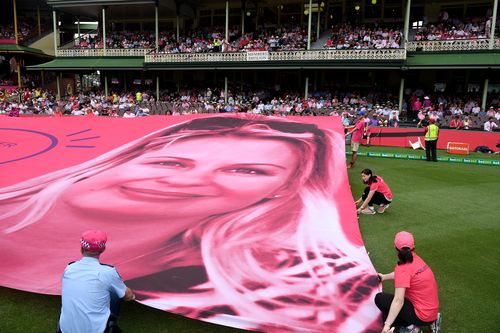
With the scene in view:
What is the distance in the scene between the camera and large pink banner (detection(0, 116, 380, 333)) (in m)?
4.11

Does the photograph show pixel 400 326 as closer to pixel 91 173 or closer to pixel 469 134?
pixel 91 173

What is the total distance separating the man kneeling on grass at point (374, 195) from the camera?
305 inches

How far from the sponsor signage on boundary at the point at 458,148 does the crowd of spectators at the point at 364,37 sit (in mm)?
9215

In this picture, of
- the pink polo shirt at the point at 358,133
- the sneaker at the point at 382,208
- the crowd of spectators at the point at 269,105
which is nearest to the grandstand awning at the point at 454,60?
the crowd of spectators at the point at 269,105

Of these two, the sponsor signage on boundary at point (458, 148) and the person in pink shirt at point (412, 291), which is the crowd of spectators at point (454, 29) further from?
the person in pink shirt at point (412, 291)

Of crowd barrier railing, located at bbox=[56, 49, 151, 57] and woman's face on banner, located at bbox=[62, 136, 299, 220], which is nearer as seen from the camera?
woman's face on banner, located at bbox=[62, 136, 299, 220]

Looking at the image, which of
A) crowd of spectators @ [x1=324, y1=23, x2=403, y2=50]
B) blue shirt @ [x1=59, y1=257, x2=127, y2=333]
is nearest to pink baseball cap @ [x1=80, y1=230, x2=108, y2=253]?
blue shirt @ [x1=59, y1=257, x2=127, y2=333]

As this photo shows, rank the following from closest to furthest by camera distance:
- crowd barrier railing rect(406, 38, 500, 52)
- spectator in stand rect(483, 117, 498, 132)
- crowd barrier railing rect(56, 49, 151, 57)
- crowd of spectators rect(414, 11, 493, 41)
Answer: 1. spectator in stand rect(483, 117, 498, 132)
2. crowd barrier railing rect(406, 38, 500, 52)
3. crowd of spectators rect(414, 11, 493, 41)
4. crowd barrier railing rect(56, 49, 151, 57)

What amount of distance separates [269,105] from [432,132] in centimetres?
1250

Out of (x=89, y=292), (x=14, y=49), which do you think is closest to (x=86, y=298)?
(x=89, y=292)

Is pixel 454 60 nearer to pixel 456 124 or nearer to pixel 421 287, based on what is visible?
pixel 456 124

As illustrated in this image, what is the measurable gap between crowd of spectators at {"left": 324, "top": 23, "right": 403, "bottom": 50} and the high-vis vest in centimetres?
1101

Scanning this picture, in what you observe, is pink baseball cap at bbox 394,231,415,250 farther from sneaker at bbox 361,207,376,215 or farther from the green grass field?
sneaker at bbox 361,207,376,215

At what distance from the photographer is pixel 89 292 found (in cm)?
338
